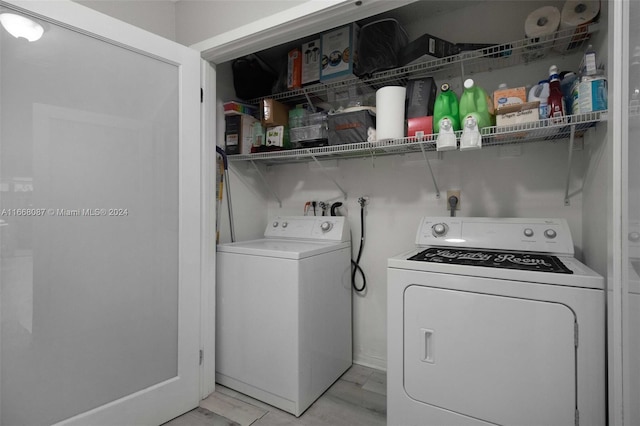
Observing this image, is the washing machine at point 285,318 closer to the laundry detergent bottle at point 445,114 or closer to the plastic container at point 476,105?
the laundry detergent bottle at point 445,114

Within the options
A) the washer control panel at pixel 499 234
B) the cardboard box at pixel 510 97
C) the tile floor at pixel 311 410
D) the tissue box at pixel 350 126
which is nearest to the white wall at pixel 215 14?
the tissue box at pixel 350 126

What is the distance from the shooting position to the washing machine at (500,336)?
3.67ft

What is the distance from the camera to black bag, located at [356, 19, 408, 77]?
5.93 ft

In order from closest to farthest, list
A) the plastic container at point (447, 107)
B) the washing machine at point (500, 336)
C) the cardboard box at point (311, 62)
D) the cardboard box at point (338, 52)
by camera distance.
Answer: the washing machine at point (500, 336) → the plastic container at point (447, 107) → the cardboard box at point (338, 52) → the cardboard box at point (311, 62)

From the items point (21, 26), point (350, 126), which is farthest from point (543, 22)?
point (21, 26)

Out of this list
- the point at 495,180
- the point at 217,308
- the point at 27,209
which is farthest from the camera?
the point at 217,308

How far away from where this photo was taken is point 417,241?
6.05ft

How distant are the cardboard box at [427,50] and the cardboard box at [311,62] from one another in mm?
598

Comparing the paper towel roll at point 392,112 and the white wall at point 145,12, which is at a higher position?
the white wall at point 145,12

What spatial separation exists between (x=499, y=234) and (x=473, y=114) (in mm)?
662

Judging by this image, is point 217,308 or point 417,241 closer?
point 417,241

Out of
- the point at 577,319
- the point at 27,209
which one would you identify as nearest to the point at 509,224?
the point at 577,319

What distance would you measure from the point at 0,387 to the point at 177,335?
0.70 m

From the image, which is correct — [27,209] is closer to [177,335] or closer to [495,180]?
[177,335]
